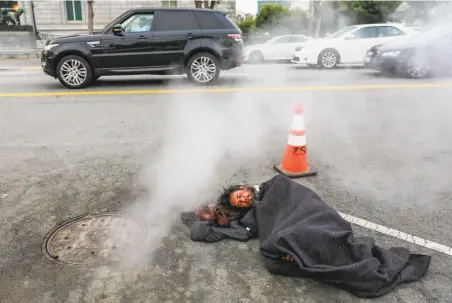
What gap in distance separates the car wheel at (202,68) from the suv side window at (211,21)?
1.99 ft

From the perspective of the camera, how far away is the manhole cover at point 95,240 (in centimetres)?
254

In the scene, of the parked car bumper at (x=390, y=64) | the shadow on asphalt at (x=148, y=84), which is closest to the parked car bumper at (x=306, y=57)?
the parked car bumper at (x=390, y=64)

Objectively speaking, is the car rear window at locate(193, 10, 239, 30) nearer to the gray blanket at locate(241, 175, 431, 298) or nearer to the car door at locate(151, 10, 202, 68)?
the car door at locate(151, 10, 202, 68)

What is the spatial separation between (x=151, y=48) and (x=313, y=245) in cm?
693

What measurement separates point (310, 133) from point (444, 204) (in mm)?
2162

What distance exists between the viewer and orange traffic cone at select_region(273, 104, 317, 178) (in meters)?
Answer: 3.79

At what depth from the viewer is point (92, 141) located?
4867mm

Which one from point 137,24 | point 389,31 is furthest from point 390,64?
point 137,24

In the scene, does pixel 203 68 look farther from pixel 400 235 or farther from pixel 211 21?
pixel 400 235

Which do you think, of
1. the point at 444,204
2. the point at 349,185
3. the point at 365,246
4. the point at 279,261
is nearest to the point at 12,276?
the point at 279,261

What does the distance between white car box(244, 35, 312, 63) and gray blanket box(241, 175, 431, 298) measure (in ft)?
44.4

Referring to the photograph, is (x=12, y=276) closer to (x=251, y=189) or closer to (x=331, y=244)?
(x=251, y=189)

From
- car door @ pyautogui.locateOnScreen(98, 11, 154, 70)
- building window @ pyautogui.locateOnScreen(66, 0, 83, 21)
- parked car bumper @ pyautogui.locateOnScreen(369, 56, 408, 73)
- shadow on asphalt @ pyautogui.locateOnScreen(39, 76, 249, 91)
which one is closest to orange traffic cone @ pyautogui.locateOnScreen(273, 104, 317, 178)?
shadow on asphalt @ pyautogui.locateOnScreen(39, 76, 249, 91)

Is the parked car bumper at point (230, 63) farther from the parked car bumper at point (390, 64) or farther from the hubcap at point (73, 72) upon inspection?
the parked car bumper at point (390, 64)
